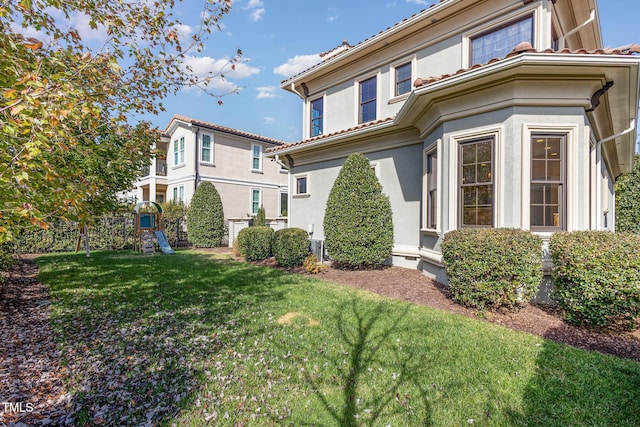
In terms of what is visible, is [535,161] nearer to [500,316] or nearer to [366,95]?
[500,316]

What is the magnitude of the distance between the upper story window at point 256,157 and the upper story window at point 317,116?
9.03 meters

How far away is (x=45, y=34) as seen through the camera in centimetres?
483

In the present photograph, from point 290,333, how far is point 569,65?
20.3 ft

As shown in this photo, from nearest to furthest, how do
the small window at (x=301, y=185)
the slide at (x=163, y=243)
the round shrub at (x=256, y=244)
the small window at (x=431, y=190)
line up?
the small window at (x=431, y=190), the round shrub at (x=256, y=244), the small window at (x=301, y=185), the slide at (x=163, y=243)

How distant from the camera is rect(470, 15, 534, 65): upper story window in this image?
23.0ft

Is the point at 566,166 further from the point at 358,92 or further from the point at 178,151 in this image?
the point at 178,151

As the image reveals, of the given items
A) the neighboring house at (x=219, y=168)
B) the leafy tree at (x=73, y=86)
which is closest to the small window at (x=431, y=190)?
the leafy tree at (x=73, y=86)

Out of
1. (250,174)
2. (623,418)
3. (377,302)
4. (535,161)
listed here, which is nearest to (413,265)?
(377,302)

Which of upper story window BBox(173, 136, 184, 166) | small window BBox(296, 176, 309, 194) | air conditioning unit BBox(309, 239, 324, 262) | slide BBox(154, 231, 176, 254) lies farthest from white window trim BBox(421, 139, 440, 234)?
upper story window BBox(173, 136, 184, 166)

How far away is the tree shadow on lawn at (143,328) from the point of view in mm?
2768

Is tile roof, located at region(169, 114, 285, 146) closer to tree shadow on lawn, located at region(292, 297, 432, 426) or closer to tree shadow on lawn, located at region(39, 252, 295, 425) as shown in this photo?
tree shadow on lawn, located at region(39, 252, 295, 425)

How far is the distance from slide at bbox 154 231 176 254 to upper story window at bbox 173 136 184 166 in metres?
5.94

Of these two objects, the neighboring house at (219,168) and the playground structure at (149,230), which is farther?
the neighboring house at (219,168)

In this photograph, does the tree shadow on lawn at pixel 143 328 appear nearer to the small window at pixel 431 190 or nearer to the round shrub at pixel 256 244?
the round shrub at pixel 256 244
